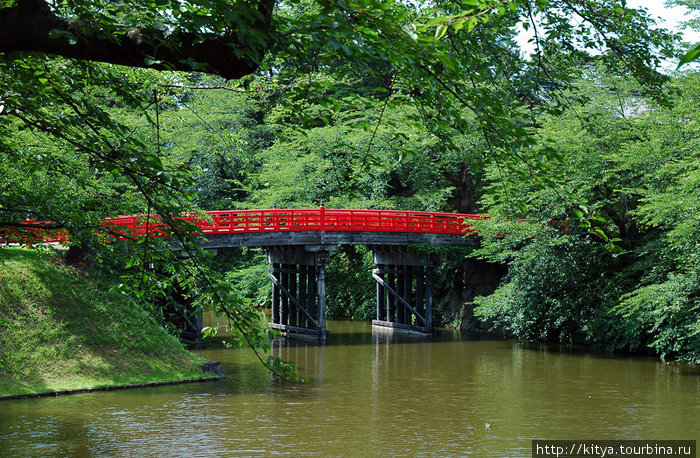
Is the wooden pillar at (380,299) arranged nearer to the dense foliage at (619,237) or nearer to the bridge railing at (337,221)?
the bridge railing at (337,221)

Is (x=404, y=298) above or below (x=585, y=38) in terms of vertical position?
below

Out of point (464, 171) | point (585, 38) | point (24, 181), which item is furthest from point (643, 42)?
point (464, 171)

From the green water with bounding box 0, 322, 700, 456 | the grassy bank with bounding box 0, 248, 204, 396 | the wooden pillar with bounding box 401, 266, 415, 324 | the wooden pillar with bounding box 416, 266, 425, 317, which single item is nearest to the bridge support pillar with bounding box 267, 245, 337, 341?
the wooden pillar with bounding box 401, 266, 415, 324

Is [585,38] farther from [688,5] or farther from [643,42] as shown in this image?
[688,5]

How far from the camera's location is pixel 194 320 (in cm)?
2375

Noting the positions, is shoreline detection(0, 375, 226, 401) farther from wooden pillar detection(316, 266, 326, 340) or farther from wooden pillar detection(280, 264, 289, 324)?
wooden pillar detection(280, 264, 289, 324)

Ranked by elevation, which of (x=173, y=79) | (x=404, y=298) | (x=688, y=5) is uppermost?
(x=688, y=5)

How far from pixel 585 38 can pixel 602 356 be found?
53.4ft

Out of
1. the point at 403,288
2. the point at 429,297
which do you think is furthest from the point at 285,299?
the point at 429,297

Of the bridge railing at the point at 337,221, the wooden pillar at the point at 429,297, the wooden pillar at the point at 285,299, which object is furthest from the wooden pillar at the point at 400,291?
the wooden pillar at the point at 285,299

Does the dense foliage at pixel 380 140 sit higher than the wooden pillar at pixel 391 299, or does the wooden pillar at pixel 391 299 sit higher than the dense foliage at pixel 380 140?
the dense foliage at pixel 380 140

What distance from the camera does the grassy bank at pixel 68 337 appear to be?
15062 mm

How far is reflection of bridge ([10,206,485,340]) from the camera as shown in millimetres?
25625

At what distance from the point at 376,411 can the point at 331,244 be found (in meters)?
12.9
